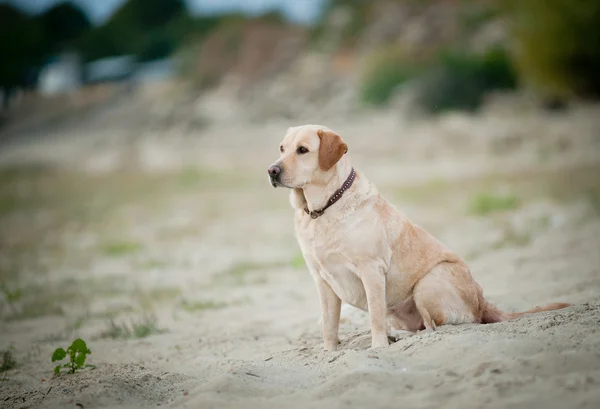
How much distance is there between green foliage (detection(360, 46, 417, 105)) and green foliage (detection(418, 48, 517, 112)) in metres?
2.59

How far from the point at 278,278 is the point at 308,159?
4653 mm

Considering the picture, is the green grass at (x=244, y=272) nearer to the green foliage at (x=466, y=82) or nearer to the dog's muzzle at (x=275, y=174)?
the dog's muzzle at (x=275, y=174)

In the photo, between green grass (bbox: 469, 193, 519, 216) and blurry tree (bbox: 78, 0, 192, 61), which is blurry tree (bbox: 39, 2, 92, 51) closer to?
blurry tree (bbox: 78, 0, 192, 61)

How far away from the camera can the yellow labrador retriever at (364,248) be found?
5098 millimetres

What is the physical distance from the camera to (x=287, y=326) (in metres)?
6.82

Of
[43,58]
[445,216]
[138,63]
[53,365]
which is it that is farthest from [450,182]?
[43,58]

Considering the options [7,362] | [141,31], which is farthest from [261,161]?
[141,31]

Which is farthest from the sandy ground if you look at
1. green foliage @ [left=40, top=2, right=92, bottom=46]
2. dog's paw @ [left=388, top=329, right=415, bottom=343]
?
green foliage @ [left=40, top=2, right=92, bottom=46]

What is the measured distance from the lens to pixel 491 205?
1323cm

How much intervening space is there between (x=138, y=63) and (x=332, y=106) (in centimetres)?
2600

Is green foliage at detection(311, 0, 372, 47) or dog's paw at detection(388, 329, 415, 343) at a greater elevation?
green foliage at detection(311, 0, 372, 47)

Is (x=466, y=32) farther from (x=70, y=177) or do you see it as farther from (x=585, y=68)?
(x=70, y=177)

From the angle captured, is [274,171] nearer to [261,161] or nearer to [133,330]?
[133,330]

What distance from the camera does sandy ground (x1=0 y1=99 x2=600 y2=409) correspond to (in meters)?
4.15
